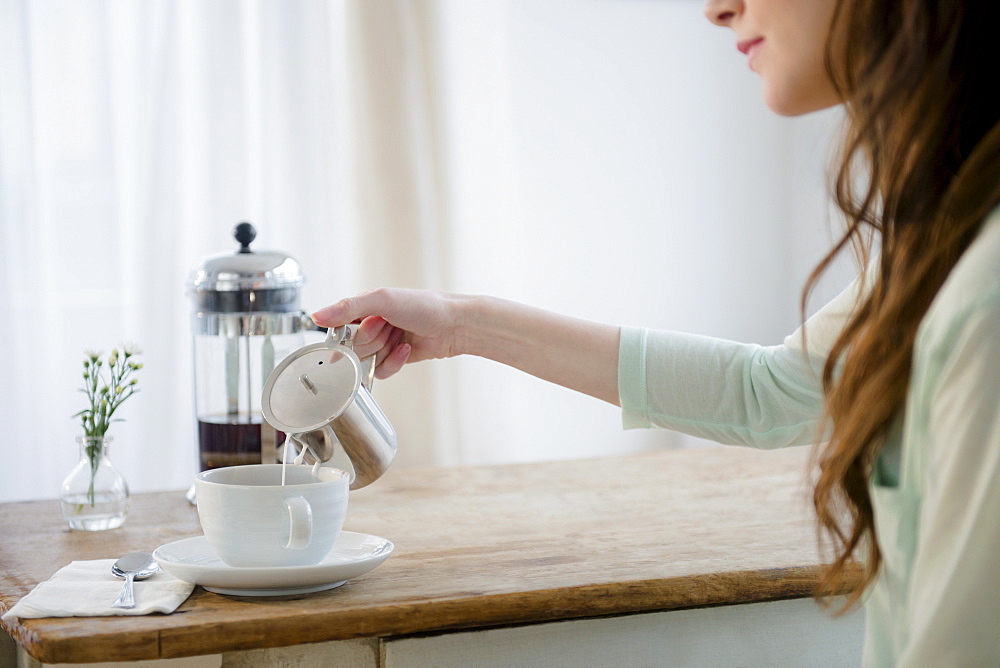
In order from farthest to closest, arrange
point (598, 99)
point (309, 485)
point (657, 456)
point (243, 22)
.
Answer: point (598, 99), point (243, 22), point (657, 456), point (309, 485)

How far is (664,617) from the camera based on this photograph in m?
0.90

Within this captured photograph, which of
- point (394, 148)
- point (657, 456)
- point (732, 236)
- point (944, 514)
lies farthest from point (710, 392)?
point (732, 236)

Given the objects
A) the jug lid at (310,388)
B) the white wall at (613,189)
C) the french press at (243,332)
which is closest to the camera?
the jug lid at (310,388)

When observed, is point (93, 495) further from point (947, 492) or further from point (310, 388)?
point (947, 492)

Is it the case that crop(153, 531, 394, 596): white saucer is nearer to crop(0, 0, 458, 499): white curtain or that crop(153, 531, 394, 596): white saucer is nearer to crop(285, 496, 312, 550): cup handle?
crop(285, 496, 312, 550): cup handle

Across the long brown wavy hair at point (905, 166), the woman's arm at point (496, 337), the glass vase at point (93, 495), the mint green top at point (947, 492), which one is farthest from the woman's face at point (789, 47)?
the glass vase at point (93, 495)

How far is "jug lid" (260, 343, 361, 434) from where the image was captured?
909 mm

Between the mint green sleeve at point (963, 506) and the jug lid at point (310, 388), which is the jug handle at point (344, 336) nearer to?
the jug lid at point (310, 388)

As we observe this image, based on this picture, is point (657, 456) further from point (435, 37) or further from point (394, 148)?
point (435, 37)

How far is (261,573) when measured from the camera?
0.82 metres

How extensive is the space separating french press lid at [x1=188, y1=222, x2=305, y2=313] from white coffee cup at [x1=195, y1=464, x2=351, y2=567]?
431 mm

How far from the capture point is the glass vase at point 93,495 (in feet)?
3.69

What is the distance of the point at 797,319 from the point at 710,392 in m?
1.96

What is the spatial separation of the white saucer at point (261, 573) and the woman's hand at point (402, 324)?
0.25 meters
